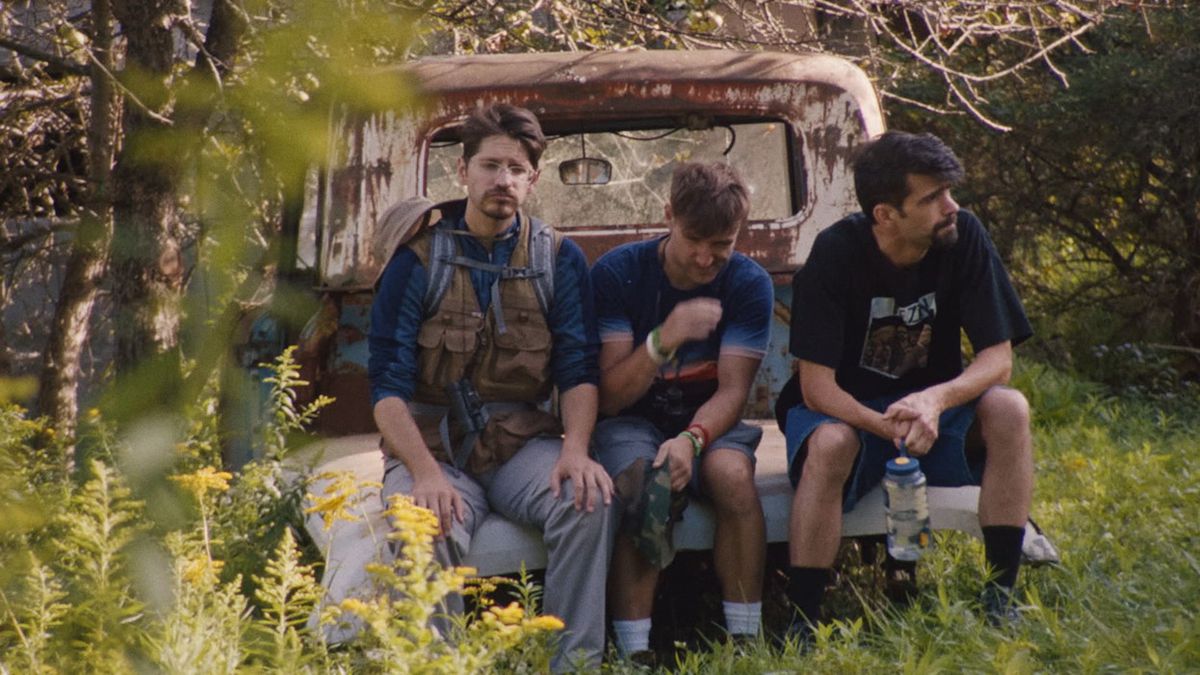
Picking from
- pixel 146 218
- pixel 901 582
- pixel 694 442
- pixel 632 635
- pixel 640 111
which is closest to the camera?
pixel 146 218

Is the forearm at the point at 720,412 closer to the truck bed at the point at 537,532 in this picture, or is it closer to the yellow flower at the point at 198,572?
the truck bed at the point at 537,532

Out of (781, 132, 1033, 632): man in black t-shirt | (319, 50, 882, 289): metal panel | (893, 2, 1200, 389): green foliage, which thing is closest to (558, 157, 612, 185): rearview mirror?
(319, 50, 882, 289): metal panel

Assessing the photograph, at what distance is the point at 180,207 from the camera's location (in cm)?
170

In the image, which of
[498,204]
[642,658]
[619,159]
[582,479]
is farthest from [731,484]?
[619,159]

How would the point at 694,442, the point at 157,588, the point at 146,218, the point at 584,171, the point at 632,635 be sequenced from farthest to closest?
the point at 584,171
the point at 694,442
the point at 632,635
the point at 146,218
the point at 157,588

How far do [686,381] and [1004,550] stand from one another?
3.31ft

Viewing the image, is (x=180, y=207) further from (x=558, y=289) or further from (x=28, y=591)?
(x=558, y=289)

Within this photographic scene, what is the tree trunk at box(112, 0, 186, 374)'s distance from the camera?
169 cm

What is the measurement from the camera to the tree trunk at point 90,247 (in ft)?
6.70

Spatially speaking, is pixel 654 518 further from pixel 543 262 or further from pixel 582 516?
pixel 543 262

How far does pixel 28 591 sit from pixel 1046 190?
28.5 ft

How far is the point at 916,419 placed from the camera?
3.92 metres

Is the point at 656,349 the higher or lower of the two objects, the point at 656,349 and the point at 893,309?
the lower

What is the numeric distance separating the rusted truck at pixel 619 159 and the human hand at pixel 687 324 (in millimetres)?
847
